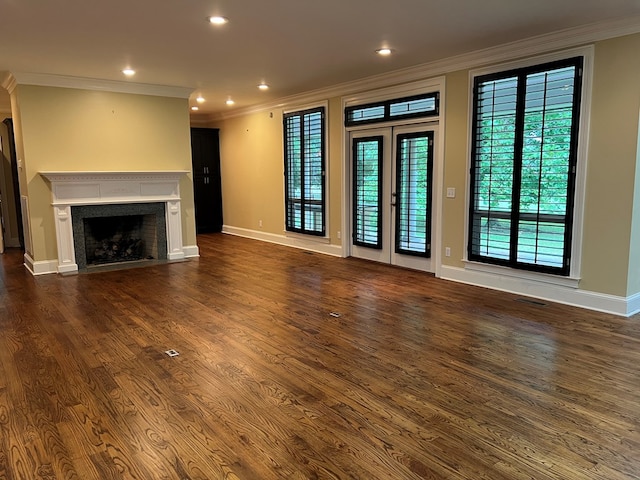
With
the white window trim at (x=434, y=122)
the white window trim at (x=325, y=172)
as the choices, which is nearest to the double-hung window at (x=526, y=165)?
the white window trim at (x=434, y=122)

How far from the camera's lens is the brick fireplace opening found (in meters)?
6.80

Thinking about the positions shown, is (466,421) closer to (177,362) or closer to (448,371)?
(448,371)

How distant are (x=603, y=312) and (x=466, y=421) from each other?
2.74 m

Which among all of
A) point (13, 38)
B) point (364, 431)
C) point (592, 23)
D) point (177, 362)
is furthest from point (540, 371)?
point (13, 38)

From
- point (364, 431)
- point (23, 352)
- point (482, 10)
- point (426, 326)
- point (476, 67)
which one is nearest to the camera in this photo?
point (364, 431)

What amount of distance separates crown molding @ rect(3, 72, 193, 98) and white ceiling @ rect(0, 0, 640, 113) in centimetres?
20

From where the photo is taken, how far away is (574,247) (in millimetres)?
4594

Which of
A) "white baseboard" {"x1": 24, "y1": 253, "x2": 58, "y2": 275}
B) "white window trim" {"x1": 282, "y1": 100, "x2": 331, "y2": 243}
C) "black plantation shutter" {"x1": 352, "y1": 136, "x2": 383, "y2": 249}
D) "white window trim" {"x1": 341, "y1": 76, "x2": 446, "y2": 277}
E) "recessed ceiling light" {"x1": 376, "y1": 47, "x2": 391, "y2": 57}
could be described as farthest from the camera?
"white window trim" {"x1": 282, "y1": 100, "x2": 331, "y2": 243}

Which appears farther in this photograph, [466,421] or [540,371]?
[540,371]

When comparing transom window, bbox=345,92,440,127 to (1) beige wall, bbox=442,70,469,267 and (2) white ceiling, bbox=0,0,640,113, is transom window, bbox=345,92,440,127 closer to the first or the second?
(1) beige wall, bbox=442,70,469,267

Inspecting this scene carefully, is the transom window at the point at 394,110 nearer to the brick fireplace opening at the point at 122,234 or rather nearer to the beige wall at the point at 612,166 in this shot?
the beige wall at the point at 612,166

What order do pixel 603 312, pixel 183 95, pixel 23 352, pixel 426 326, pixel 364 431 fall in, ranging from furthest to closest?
1. pixel 183 95
2. pixel 603 312
3. pixel 426 326
4. pixel 23 352
5. pixel 364 431

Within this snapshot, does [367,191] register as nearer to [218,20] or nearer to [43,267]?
[218,20]

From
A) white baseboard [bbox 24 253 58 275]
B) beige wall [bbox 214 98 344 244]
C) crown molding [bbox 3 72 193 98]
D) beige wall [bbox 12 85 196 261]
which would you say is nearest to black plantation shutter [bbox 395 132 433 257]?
beige wall [bbox 214 98 344 244]
